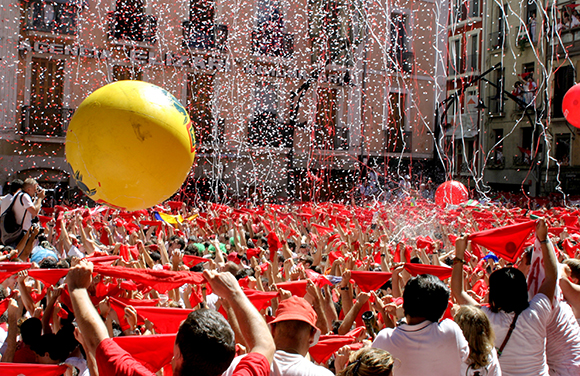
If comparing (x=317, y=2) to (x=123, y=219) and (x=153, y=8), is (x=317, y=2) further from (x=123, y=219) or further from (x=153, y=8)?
(x=123, y=219)

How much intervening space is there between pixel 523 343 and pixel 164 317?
1.93 meters

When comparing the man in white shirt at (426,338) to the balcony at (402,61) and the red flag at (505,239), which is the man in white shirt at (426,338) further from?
the balcony at (402,61)

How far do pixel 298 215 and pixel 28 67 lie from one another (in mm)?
12225

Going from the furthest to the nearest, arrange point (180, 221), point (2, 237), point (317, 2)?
point (317, 2)
point (180, 221)
point (2, 237)

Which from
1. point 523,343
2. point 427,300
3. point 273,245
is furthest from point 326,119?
point 427,300

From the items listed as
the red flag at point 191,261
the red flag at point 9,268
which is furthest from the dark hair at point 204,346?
the red flag at point 191,261

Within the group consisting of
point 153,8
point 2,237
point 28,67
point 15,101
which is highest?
point 153,8

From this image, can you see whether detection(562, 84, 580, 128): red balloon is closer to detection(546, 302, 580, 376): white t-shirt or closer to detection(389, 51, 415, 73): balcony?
detection(546, 302, 580, 376): white t-shirt

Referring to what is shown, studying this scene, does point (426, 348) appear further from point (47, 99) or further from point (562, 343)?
point (47, 99)

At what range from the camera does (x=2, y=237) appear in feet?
20.0

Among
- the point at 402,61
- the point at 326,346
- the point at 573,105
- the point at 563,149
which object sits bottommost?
the point at 563,149

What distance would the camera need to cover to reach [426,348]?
2.48 meters

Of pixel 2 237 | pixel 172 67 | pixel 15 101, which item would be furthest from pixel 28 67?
pixel 2 237

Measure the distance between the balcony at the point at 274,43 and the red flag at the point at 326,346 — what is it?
18.9 metres
